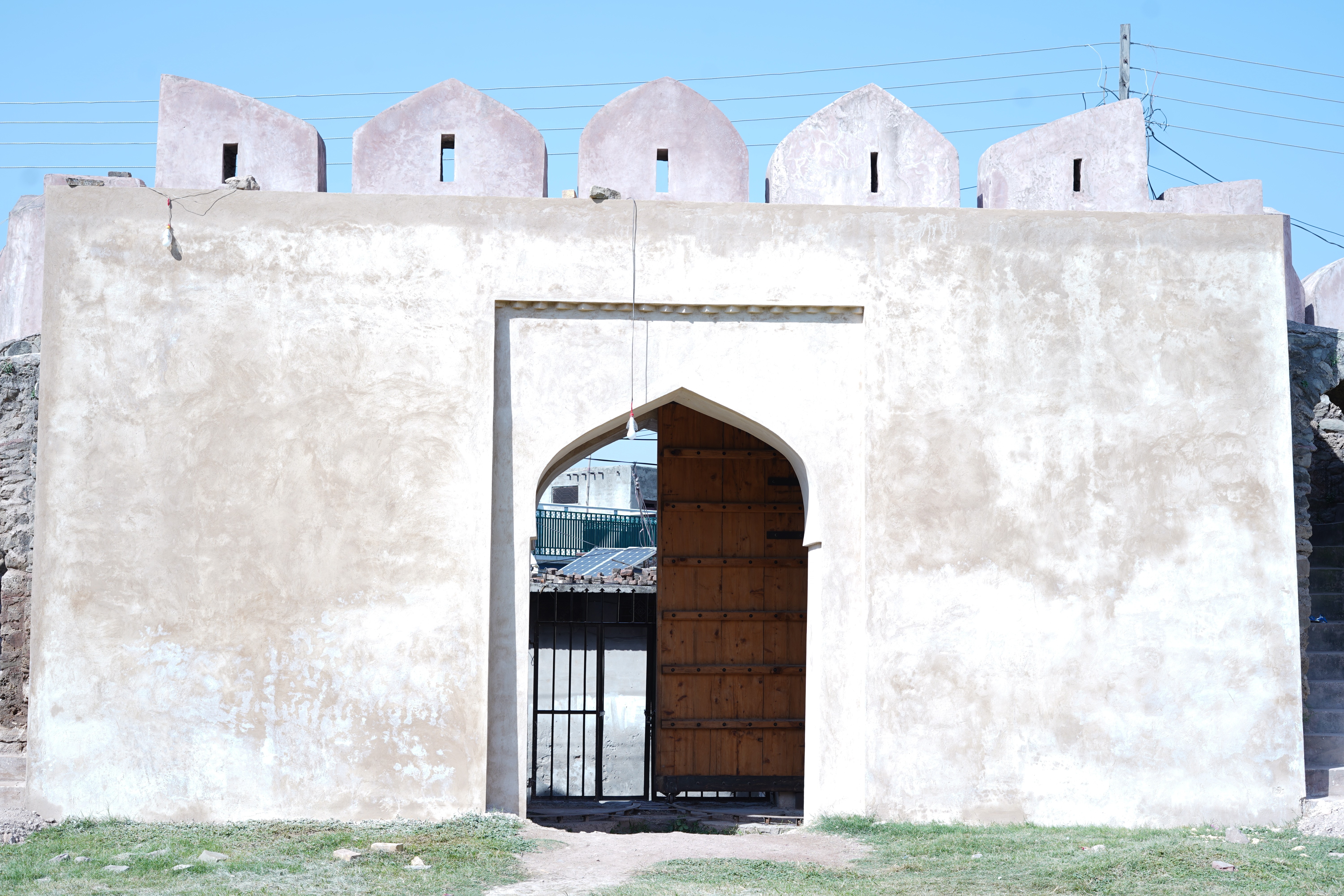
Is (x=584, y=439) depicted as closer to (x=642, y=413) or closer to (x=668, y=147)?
(x=642, y=413)

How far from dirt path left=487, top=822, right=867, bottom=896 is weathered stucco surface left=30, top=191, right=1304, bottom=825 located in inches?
17.8

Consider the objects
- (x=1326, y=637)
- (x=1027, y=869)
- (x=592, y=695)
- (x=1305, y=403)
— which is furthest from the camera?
(x=592, y=695)

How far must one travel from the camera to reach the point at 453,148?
6.96m

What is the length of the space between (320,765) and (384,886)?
1382 millimetres

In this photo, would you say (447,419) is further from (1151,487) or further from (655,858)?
(1151,487)

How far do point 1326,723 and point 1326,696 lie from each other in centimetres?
42

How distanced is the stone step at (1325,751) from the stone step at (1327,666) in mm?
1048

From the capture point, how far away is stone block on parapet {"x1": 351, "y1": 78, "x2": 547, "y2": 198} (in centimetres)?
684

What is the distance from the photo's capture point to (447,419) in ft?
21.2

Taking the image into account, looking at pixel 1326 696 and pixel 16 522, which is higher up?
pixel 16 522

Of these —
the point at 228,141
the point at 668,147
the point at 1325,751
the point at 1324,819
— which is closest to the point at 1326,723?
the point at 1325,751

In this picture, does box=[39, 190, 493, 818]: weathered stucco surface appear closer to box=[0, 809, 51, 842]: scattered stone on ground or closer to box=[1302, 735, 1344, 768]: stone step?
box=[0, 809, 51, 842]: scattered stone on ground

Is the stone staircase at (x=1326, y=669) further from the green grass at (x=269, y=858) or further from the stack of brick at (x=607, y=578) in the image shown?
the stack of brick at (x=607, y=578)

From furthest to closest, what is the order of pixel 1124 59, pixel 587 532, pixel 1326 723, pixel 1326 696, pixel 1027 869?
1. pixel 587 532
2. pixel 1124 59
3. pixel 1326 696
4. pixel 1326 723
5. pixel 1027 869
